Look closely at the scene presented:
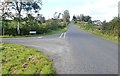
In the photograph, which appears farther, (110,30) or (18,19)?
(18,19)

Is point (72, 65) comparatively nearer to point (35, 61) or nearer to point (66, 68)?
point (66, 68)

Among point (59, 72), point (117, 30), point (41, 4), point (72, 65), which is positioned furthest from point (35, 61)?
point (41, 4)

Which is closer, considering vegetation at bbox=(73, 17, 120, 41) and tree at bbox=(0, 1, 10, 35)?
vegetation at bbox=(73, 17, 120, 41)

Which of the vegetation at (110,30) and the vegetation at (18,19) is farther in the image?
the vegetation at (18,19)

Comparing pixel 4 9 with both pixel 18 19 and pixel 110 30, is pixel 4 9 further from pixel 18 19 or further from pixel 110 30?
pixel 110 30

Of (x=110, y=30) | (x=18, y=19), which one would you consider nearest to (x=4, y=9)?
(x=18, y=19)

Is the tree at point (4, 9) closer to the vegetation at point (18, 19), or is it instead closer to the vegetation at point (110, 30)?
the vegetation at point (18, 19)

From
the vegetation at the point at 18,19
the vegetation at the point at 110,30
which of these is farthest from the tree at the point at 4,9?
the vegetation at the point at 110,30

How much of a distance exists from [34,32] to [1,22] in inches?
205

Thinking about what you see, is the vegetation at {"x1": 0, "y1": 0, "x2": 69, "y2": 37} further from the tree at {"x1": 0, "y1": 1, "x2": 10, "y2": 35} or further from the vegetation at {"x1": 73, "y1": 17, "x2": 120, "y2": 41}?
the vegetation at {"x1": 73, "y1": 17, "x2": 120, "y2": 41}

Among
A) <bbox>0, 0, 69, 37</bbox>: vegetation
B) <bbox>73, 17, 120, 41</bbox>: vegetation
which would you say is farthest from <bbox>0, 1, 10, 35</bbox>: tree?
<bbox>73, 17, 120, 41</bbox>: vegetation

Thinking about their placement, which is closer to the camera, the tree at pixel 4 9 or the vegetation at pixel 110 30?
the vegetation at pixel 110 30

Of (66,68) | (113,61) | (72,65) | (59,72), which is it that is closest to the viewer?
(59,72)

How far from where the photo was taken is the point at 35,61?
40.3 feet
